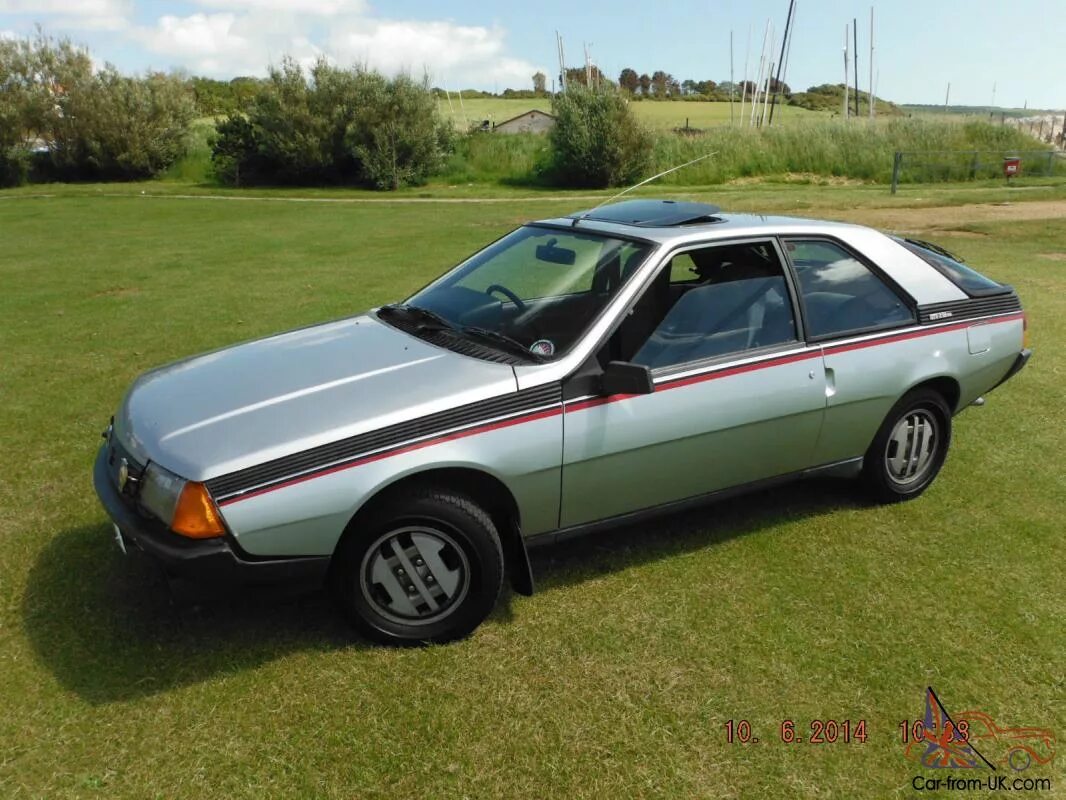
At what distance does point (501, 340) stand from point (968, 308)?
2572 millimetres

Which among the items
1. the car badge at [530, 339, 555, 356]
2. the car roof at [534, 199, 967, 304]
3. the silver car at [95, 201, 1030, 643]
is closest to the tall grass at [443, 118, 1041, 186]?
the car roof at [534, 199, 967, 304]

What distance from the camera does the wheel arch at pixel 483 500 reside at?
3.11 meters

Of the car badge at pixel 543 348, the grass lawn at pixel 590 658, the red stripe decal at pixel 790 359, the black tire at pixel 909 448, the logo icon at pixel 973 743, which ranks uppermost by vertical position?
the car badge at pixel 543 348

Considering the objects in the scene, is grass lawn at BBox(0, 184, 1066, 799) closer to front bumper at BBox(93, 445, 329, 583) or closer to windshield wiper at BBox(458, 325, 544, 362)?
front bumper at BBox(93, 445, 329, 583)

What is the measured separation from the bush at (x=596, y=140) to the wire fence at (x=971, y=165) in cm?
948

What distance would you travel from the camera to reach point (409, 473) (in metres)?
3.09

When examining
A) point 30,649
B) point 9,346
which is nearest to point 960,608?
point 30,649

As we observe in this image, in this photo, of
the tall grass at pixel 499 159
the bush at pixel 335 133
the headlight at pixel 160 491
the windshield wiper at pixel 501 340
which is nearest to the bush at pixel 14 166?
the bush at pixel 335 133

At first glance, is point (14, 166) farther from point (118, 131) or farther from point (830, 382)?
point (830, 382)

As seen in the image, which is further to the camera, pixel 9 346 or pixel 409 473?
pixel 9 346

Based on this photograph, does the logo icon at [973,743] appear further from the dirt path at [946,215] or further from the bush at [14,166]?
the bush at [14,166]

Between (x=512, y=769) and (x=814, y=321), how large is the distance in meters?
2.46

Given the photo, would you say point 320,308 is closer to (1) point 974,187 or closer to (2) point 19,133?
(1) point 974,187

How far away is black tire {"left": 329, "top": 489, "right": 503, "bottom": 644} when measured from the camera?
3117 millimetres
